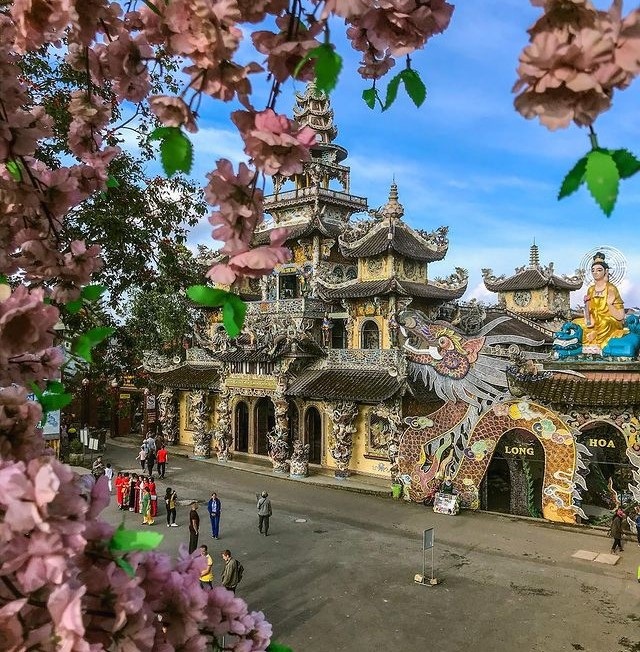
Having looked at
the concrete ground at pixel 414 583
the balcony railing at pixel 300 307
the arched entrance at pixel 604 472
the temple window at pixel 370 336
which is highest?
the balcony railing at pixel 300 307

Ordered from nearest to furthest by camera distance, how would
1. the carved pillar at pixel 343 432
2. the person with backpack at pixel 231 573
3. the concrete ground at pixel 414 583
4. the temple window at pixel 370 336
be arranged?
the concrete ground at pixel 414 583 → the person with backpack at pixel 231 573 → the carved pillar at pixel 343 432 → the temple window at pixel 370 336

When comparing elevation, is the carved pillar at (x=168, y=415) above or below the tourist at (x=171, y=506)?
above

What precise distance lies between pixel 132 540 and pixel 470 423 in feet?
51.4

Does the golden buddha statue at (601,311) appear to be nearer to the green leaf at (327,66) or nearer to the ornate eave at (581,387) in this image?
the ornate eave at (581,387)

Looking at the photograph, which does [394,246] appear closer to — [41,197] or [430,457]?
[430,457]

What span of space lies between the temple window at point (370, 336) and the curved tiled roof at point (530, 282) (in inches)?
701

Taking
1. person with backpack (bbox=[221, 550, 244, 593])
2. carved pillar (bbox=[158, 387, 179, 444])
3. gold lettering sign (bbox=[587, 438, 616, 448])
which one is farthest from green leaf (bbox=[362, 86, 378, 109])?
carved pillar (bbox=[158, 387, 179, 444])

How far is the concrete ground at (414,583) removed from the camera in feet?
30.1

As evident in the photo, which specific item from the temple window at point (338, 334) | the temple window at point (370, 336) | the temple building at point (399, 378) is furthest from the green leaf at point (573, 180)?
the temple window at point (338, 334)

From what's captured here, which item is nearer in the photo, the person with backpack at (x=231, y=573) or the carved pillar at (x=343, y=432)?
the person with backpack at (x=231, y=573)

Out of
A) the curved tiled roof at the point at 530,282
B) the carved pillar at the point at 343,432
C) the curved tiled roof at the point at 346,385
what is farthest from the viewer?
the curved tiled roof at the point at 530,282

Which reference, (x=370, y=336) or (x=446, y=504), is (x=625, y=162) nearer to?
(x=446, y=504)

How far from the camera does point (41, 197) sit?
2.45 metres

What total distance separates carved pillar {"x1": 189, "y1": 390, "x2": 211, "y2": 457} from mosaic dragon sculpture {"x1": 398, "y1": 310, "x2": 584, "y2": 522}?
11190mm
